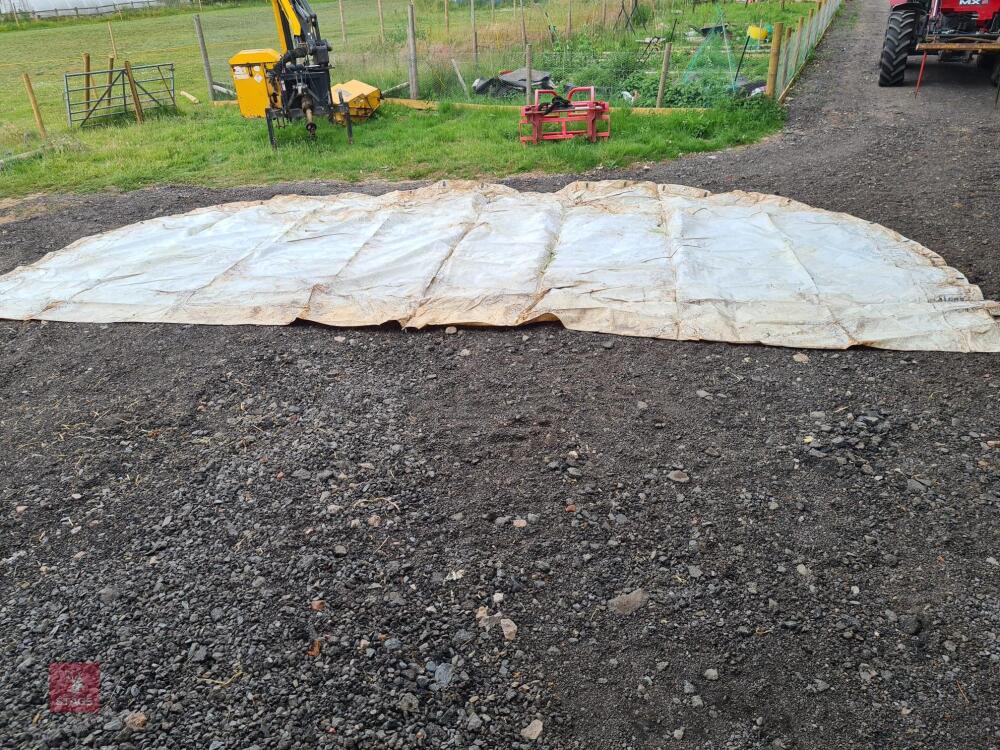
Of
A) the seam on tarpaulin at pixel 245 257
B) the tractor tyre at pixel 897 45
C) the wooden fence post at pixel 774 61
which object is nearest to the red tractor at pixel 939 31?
the tractor tyre at pixel 897 45

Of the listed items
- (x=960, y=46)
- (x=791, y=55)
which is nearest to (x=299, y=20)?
(x=791, y=55)

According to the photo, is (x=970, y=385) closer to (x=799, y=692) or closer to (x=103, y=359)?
(x=799, y=692)

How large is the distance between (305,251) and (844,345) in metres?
4.16

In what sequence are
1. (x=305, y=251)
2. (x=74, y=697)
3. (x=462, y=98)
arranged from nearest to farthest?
(x=74, y=697) → (x=305, y=251) → (x=462, y=98)

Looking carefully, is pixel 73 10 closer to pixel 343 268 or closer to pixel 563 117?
pixel 563 117

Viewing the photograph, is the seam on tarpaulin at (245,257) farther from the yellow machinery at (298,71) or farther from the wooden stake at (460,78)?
the wooden stake at (460,78)

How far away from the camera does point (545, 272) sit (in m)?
5.17

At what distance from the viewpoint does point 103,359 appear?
178 inches

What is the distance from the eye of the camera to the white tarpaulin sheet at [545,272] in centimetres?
448

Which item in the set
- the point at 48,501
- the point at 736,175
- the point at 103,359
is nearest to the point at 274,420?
the point at 48,501

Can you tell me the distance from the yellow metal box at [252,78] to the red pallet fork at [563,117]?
12.8ft

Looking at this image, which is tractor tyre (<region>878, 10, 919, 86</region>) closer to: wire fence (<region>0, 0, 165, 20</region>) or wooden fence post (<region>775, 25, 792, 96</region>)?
wooden fence post (<region>775, 25, 792, 96</region>)

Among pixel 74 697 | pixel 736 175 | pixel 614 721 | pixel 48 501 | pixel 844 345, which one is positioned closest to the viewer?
pixel 614 721

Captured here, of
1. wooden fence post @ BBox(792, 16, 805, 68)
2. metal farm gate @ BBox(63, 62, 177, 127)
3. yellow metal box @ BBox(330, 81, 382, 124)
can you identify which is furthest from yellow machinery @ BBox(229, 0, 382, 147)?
wooden fence post @ BBox(792, 16, 805, 68)
